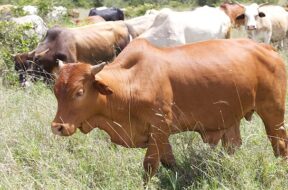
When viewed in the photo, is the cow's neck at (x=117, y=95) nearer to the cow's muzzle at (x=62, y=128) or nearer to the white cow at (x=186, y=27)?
the cow's muzzle at (x=62, y=128)

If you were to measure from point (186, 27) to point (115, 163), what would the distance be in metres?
5.06

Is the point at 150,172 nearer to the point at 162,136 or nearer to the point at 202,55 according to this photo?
the point at 162,136

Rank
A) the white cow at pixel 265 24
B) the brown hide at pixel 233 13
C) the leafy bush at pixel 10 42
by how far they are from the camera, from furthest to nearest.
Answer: the brown hide at pixel 233 13, the white cow at pixel 265 24, the leafy bush at pixel 10 42

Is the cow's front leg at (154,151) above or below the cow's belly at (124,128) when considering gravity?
below

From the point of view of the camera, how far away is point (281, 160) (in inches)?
163

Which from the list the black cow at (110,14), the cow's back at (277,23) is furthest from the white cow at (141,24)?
the black cow at (110,14)

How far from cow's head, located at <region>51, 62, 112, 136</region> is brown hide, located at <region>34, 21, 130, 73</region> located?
452 cm

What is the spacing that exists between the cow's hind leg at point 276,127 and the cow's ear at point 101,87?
4.38 ft

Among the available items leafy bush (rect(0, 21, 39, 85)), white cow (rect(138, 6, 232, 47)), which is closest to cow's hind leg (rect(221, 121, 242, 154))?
white cow (rect(138, 6, 232, 47))

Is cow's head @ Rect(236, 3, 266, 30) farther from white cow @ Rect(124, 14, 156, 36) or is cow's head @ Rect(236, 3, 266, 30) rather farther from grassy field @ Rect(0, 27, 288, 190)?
grassy field @ Rect(0, 27, 288, 190)

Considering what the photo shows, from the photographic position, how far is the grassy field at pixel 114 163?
3903 millimetres

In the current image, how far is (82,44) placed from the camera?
887 cm

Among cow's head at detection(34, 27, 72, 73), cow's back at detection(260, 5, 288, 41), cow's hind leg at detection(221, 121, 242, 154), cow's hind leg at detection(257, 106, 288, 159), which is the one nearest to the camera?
cow's hind leg at detection(257, 106, 288, 159)

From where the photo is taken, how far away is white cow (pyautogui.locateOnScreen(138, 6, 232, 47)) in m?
8.35
